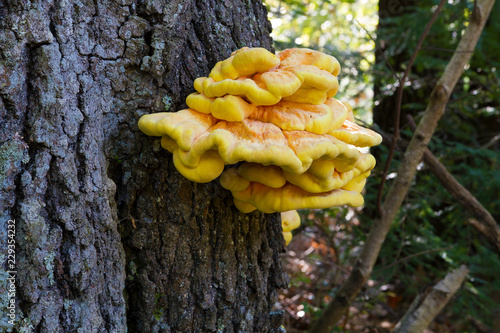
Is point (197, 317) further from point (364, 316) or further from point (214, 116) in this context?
point (364, 316)

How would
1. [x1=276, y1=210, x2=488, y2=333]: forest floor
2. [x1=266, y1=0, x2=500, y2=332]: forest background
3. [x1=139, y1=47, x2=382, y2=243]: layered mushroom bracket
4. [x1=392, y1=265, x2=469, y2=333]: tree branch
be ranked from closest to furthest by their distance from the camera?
1. [x1=139, y1=47, x2=382, y2=243]: layered mushroom bracket
2. [x1=392, y1=265, x2=469, y2=333]: tree branch
3. [x1=266, y1=0, x2=500, y2=332]: forest background
4. [x1=276, y1=210, x2=488, y2=333]: forest floor

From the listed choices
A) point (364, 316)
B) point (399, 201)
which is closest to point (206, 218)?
point (399, 201)

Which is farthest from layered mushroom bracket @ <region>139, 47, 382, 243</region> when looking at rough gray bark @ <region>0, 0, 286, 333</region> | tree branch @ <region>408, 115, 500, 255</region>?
tree branch @ <region>408, 115, 500, 255</region>

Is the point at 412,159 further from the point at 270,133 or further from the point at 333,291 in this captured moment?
the point at 270,133

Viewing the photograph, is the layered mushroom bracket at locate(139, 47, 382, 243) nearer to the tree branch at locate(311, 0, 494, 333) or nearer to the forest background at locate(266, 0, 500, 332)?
the tree branch at locate(311, 0, 494, 333)

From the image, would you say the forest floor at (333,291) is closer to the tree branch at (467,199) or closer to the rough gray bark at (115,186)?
the tree branch at (467,199)

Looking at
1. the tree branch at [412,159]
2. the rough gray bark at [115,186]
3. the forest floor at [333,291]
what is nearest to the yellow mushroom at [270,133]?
the rough gray bark at [115,186]
